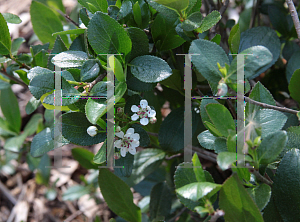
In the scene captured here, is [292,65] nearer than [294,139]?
No

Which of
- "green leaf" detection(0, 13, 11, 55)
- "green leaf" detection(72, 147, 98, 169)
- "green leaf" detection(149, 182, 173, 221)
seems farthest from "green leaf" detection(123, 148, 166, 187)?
"green leaf" detection(0, 13, 11, 55)

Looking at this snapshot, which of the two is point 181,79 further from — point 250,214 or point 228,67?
point 250,214

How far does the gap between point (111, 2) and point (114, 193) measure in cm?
51

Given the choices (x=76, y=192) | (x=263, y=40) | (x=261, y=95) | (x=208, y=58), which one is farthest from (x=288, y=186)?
(x=76, y=192)

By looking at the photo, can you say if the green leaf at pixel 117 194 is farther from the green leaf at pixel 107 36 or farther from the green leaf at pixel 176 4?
the green leaf at pixel 176 4

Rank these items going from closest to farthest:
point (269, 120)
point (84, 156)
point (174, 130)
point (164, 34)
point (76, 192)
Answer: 1. point (269, 120)
2. point (164, 34)
3. point (174, 130)
4. point (84, 156)
5. point (76, 192)

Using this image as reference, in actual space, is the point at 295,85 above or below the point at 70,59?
below

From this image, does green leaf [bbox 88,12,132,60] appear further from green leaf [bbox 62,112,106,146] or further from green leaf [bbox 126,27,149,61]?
green leaf [bbox 62,112,106,146]

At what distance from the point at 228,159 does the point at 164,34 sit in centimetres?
37

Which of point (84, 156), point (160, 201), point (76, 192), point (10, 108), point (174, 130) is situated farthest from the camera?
point (76, 192)

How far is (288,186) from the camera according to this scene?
2.02 ft

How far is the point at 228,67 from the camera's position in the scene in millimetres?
555

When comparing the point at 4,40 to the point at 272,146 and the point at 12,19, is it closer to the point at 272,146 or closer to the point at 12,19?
the point at 12,19

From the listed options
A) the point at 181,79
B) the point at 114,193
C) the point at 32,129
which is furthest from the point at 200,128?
the point at 32,129
